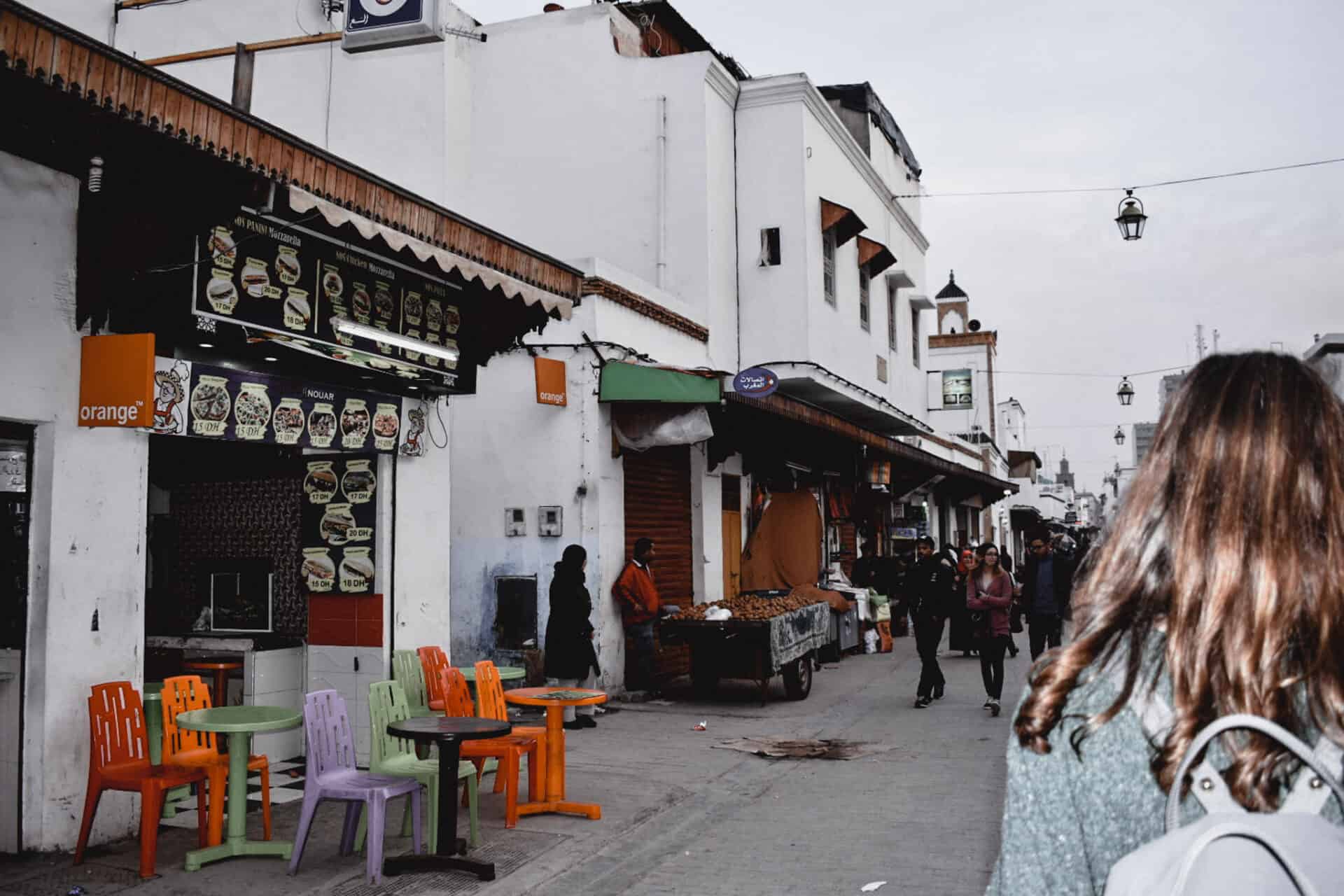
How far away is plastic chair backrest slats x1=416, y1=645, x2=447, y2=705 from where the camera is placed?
862 cm

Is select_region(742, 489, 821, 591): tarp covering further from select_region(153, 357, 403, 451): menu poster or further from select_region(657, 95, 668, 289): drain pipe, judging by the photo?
select_region(153, 357, 403, 451): menu poster

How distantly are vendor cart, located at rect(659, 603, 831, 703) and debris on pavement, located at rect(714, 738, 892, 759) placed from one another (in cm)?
182

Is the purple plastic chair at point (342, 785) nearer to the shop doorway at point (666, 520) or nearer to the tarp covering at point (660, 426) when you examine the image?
the shop doorway at point (666, 520)

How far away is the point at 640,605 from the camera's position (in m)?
13.0

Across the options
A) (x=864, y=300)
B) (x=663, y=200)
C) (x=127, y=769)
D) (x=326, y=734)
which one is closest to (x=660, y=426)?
(x=663, y=200)

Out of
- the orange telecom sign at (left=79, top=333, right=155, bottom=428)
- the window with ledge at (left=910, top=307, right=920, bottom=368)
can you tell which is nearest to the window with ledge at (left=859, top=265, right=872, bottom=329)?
the window with ledge at (left=910, top=307, right=920, bottom=368)

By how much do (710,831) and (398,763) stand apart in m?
2.13

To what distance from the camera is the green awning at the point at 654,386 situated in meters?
12.7

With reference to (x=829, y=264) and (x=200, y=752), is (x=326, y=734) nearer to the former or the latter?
(x=200, y=752)

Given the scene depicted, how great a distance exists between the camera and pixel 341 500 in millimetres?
9484

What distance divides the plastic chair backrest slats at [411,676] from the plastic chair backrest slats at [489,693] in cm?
93

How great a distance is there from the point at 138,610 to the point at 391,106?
37.5 ft

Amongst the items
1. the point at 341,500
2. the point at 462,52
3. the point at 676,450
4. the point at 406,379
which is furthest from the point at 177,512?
the point at 462,52

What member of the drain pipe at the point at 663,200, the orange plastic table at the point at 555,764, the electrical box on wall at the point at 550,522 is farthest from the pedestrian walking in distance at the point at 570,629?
the drain pipe at the point at 663,200
